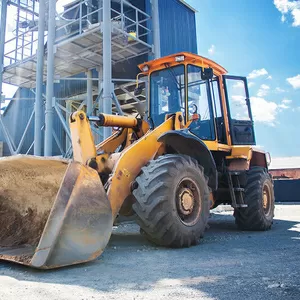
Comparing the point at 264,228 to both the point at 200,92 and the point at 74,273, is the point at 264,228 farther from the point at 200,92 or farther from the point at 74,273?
the point at 74,273

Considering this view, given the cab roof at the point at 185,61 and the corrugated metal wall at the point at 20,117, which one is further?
the corrugated metal wall at the point at 20,117

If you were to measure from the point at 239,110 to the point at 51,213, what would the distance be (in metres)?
4.90

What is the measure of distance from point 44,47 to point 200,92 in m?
6.40

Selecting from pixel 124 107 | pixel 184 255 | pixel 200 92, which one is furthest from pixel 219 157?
pixel 124 107

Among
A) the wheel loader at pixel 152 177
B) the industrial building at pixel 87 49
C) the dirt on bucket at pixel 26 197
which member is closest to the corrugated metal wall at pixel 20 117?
the industrial building at pixel 87 49

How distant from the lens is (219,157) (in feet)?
22.2

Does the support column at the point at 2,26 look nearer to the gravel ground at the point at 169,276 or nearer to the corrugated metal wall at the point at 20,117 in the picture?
the corrugated metal wall at the point at 20,117

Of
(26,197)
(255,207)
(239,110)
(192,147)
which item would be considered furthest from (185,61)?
(26,197)

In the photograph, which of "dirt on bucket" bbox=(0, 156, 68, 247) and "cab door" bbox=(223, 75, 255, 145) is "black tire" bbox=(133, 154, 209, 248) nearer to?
"dirt on bucket" bbox=(0, 156, 68, 247)

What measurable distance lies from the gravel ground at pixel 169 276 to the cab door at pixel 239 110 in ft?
8.99

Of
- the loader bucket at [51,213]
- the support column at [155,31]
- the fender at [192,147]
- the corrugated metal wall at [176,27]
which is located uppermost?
the corrugated metal wall at [176,27]

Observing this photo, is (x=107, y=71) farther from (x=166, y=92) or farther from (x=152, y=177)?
(x=152, y=177)

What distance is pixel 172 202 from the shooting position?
14.7 feet

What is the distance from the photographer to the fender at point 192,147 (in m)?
5.03
